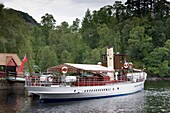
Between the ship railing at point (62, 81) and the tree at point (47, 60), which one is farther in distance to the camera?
the tree at point (47, 60)

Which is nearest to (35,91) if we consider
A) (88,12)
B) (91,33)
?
(91,33)

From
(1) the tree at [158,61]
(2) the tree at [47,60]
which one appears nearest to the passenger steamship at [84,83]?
(2) the tree at [47,60]

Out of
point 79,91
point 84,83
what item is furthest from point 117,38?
point 79,91

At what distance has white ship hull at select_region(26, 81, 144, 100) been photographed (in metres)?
46.9

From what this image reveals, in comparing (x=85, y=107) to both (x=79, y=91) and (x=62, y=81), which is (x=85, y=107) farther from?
(x=62, y=81)

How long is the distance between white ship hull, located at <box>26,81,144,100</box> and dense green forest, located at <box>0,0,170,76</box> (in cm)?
4624

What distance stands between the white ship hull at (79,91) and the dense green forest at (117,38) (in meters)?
46.2

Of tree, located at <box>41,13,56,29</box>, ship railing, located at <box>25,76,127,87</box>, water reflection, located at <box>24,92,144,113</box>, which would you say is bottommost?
water reflection, located at <box>24,92,144,113</box>

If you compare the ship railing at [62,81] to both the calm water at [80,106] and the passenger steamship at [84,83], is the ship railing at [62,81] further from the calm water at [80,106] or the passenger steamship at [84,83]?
the calm water at [80,106]

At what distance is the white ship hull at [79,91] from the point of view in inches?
1845

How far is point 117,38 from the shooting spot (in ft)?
427

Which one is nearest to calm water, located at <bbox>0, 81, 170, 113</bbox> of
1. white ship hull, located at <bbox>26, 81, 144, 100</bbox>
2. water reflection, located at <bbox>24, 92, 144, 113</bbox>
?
water reflection, located at <bbox>24, 92, 144, 113</bbox>

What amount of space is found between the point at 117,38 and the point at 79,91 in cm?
8233

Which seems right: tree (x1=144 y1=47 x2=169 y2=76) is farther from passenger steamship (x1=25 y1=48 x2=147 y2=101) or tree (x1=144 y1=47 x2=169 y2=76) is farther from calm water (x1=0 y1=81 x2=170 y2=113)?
calm water (x1=0 y1=81 x2=170 y2=113)
